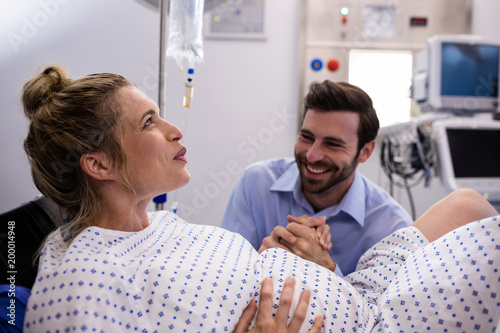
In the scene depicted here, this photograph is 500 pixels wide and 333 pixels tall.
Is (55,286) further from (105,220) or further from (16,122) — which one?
(16,122)

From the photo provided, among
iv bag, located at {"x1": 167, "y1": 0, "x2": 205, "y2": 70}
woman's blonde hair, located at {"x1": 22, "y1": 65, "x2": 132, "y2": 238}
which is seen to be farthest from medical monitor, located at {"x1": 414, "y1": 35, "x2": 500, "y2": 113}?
woman's blonde hair, located at {"x1": 22, "y1": 65, "x2": 132, "y2": 238}

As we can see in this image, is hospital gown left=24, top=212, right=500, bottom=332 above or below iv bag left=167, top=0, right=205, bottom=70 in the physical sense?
below

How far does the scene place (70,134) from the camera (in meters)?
1.05

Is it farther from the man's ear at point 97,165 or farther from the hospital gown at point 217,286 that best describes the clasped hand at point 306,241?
the man's ear at point 97,165

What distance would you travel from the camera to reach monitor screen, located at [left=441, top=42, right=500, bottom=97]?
2.49 metres

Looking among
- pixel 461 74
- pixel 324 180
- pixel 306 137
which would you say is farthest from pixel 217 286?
pixel 461 74

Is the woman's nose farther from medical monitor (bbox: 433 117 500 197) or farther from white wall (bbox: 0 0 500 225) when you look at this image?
white wall (bbox: 0 0 500 225)

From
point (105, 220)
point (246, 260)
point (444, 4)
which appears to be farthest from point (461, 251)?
point (444, 4)

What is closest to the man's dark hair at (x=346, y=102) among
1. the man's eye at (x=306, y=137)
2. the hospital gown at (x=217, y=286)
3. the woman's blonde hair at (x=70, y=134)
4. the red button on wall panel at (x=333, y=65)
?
the man's eye at (x=306, y=137)

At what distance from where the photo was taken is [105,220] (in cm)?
110

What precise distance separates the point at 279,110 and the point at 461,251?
2342mm

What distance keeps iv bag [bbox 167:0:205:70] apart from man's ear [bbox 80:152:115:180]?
2.19ft

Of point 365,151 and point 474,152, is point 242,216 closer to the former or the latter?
point 365,151

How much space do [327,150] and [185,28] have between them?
72cm
